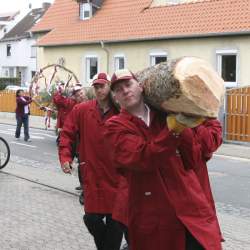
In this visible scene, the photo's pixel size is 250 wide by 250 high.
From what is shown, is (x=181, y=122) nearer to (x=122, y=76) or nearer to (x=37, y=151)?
(x=122, y=76)

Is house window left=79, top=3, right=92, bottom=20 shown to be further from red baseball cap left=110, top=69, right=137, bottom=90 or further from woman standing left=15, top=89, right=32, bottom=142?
red baseball cap left=110, top=69, right=137, bottom=90

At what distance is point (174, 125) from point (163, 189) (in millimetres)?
512

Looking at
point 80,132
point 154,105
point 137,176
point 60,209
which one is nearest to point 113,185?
point 80,132

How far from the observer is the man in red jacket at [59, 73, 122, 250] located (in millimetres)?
4930

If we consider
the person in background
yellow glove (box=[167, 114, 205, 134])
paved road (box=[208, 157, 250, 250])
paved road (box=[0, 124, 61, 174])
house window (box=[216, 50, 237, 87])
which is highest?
house window (box=[216, 50, 237, 87])

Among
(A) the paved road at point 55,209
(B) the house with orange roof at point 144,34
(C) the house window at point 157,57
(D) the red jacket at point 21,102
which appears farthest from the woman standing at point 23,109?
(C) the house window at point 157,57

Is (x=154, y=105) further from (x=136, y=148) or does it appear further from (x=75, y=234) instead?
(x=75, y=234)

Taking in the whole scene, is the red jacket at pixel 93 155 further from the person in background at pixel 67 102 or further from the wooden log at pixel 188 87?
the person in background at pixel 67 102

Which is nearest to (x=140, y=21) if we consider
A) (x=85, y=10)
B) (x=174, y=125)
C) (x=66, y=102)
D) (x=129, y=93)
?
(x=85, y=10)

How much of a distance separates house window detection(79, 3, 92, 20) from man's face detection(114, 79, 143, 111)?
29036 mm

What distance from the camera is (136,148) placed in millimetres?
3078

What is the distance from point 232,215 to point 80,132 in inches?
133

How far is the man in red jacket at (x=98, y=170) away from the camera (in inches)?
194

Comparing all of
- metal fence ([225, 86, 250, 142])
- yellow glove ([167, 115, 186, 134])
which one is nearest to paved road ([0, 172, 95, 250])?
yellow glove ([167, 115, 186, 134])
